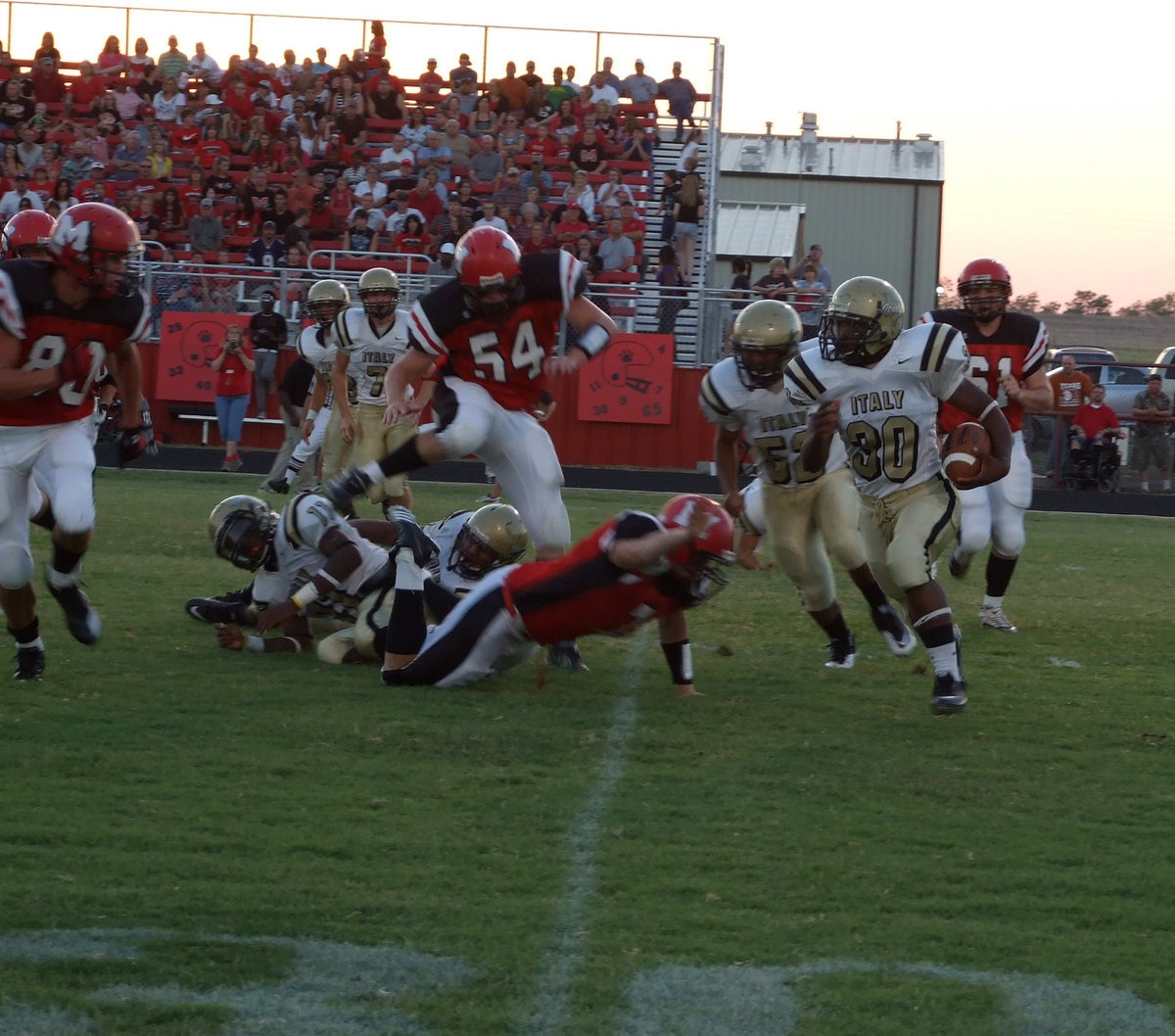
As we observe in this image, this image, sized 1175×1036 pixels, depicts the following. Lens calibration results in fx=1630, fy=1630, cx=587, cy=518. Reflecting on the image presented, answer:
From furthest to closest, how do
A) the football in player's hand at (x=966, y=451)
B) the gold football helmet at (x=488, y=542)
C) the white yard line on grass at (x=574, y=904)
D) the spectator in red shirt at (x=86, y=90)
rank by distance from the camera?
the spectator in red shirt at (x=86, y=90) < the gold football helmet at (x=488, y=542) < the football in player's hand at (x=966, y=451) < the white yard line on grass at (x=574, y=904)

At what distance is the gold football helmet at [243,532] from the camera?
22.4 feet

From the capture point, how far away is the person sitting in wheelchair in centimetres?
1859

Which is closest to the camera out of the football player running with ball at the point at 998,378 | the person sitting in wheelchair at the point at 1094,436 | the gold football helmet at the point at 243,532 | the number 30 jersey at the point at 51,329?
the number 30 jersey at the point at 51,329

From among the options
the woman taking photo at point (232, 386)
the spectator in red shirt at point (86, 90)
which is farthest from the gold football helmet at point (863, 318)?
the spectator in red shirt at point (86, 90)

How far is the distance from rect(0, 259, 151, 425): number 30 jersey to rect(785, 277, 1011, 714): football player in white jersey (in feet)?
8.19

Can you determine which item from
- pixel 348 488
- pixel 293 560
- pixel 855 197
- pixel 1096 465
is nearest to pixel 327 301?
pixel 293 560

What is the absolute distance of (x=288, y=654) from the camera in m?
6.88

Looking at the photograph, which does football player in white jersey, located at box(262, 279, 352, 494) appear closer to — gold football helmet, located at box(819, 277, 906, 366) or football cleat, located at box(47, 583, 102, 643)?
football cleat, located at box(47, 583, 102, 643)

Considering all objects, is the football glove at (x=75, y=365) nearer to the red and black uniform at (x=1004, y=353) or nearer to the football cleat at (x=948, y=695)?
the football cleat at (x=948, y=695)

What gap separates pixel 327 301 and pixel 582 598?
5.07m

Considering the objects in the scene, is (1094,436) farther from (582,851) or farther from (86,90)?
(582,851)

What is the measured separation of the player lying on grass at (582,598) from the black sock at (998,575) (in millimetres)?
2643

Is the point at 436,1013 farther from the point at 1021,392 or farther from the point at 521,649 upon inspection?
the point at 1021,392

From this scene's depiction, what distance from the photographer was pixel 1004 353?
8.05m
